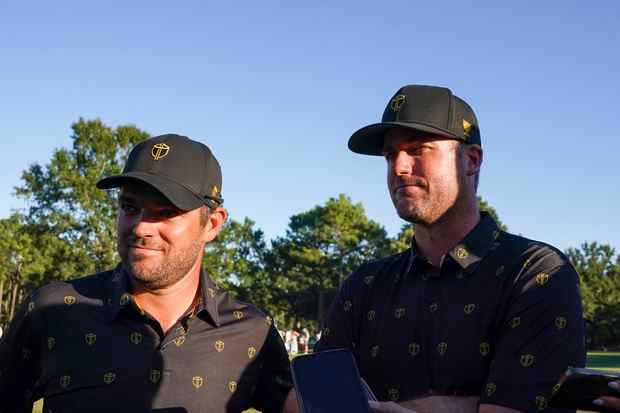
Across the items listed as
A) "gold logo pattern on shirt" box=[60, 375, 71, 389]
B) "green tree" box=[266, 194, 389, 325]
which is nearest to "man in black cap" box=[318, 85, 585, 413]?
"gold logo pattern on shirt" box=[60, 375, 71, 389]

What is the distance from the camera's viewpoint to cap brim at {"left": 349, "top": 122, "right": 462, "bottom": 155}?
4387 millimetres

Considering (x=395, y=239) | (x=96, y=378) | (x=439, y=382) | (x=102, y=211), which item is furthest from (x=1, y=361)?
(x=395, y=239)

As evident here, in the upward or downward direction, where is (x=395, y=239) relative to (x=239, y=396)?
upward

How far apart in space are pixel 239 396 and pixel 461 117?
2.14 meters

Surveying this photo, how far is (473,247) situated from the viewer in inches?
172

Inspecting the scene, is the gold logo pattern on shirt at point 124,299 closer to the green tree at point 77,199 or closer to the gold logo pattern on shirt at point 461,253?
the gold logo pattern on shirt at point 461,253

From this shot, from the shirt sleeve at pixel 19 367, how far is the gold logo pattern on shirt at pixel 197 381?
98 cm

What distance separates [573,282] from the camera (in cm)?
393

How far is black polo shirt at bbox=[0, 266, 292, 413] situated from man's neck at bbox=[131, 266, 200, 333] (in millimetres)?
66

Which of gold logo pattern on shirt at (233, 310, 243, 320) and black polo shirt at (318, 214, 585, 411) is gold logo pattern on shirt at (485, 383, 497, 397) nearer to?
black polo shirt at (318, 214, 585, 411)

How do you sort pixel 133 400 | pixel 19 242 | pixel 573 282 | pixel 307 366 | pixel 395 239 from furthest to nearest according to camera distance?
pixel 395 239 < pixel 19 242 < pixel 133 400 < pixel 573 282 < pixel 307 366

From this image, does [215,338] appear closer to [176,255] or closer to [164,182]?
[176,255]

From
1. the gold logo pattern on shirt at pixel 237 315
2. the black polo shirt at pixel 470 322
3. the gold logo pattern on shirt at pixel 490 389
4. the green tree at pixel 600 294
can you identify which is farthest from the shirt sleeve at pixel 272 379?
the green tree at pixel 600 294

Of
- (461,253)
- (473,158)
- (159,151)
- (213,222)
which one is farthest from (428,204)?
(159,151)
